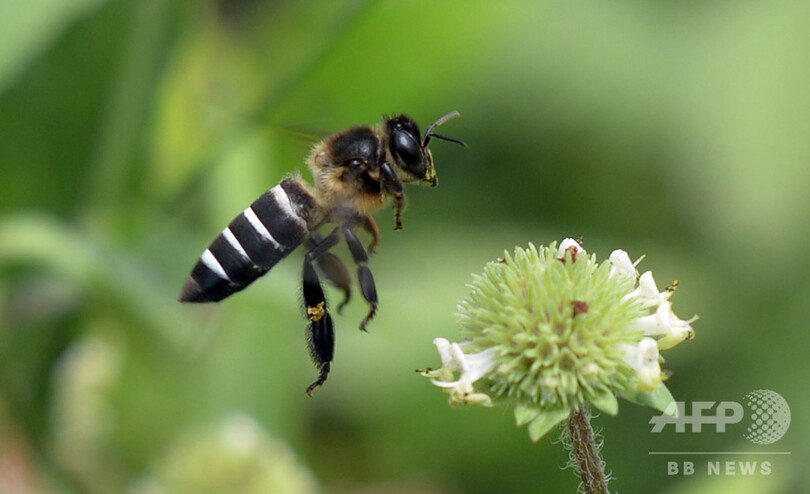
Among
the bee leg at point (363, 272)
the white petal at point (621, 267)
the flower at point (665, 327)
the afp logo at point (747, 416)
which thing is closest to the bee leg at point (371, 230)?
the bee leg at point (363, 272)

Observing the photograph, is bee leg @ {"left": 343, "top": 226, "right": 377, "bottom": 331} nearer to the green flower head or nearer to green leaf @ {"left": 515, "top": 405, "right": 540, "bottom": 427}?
the green flower head

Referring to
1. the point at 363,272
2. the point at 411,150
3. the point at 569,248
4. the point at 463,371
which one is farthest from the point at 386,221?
the point at 463,371

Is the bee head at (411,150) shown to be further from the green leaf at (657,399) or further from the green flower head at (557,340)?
the green leaf at (657,399)

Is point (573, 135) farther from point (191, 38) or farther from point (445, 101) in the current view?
point (191, 38)

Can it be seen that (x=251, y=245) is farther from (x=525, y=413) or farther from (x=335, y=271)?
(x=525, y=413)

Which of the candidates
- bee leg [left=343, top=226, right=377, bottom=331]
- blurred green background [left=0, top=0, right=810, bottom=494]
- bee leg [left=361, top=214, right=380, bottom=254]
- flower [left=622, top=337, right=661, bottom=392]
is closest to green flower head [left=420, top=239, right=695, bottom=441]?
flower [left=622, top=337, right=661, bottom=392]

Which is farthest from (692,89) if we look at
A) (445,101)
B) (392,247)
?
(392,247)
